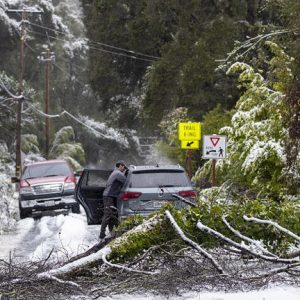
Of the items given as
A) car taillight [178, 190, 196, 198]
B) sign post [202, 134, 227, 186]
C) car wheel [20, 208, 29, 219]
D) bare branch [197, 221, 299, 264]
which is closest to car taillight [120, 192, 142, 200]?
car taillight [178, 190, 196, 198]

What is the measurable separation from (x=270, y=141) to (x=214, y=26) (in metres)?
13.5

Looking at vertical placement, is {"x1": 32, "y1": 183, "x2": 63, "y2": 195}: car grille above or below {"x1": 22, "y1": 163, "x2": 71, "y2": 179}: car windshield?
below

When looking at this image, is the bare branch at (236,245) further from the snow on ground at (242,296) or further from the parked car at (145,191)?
the parked car at (145,191)

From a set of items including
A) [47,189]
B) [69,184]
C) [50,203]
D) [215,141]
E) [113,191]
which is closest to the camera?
[113,191]

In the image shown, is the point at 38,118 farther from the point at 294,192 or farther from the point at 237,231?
the point at 237,231

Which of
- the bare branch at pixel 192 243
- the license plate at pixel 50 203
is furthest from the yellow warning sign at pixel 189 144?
the bare branch at pixel 192 243

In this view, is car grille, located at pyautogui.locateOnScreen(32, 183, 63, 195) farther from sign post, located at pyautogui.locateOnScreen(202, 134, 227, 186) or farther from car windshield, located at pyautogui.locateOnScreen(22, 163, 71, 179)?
sign post, located at pyautogui.locateOnScreen(202, 134, 227, 186)

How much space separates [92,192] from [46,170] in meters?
7.09

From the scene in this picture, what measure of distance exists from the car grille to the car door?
5222 millimetres

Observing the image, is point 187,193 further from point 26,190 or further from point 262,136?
point 26,190

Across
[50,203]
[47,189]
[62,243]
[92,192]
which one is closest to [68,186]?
[47,189]

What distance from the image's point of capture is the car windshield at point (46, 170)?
23906mm

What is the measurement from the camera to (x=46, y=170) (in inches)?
952

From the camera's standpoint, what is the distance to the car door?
17328 millimetres
